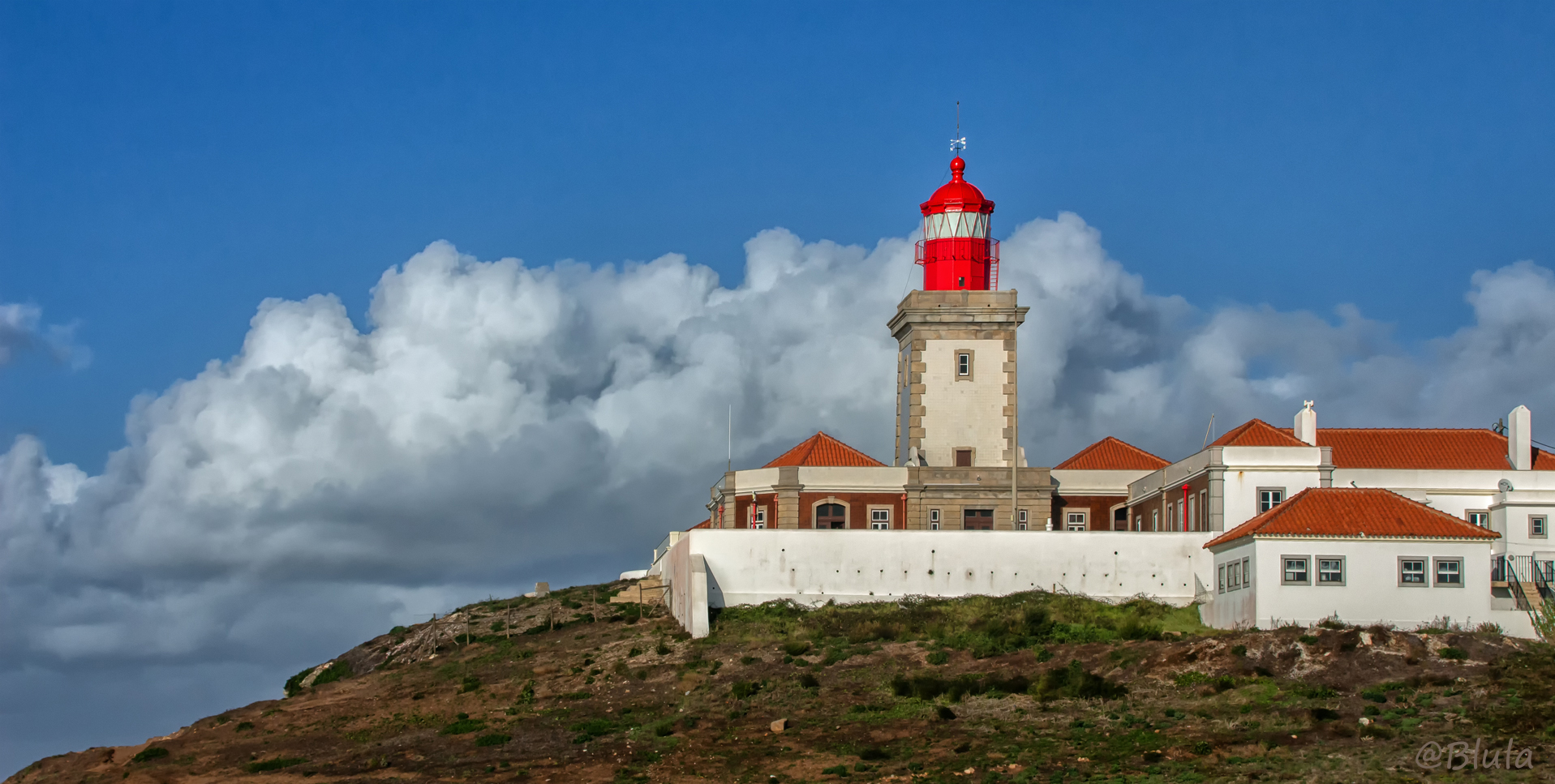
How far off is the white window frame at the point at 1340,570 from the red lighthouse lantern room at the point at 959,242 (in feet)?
62.3

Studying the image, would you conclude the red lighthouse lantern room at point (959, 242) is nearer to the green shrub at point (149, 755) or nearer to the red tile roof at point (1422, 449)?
the red tile roof at point (1422, 449)

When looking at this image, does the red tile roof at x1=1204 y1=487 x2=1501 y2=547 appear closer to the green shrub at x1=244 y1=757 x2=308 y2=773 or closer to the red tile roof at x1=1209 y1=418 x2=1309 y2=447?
the red tile roof at x1=1209 y1=418 x2=1309 y2=447

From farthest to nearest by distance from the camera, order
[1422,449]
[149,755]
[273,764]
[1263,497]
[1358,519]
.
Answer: [1422,449]
[1263,497]
[1358,519]
[149,755]
[273,764]

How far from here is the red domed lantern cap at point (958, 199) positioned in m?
65.5

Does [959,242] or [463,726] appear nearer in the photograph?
[463,726]

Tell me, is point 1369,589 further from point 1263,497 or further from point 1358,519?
point 1263,497

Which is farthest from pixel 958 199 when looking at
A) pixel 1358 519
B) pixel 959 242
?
pixel 1358 519

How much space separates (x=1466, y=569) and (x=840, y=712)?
59.6 ft

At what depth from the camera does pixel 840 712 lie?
4534 cm

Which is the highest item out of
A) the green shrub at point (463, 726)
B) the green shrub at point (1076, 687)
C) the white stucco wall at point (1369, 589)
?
the white stucco wall at point (1369, 589)

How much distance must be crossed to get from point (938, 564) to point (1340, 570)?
12.0 metres

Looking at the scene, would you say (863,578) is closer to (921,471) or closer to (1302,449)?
(921,471)

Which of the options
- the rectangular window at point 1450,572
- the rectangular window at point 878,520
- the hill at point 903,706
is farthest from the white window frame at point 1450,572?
the rectangular window at point 878,520

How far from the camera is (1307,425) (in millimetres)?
60000
